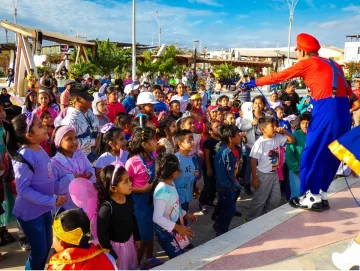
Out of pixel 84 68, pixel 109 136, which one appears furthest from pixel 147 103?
pixel 84 68

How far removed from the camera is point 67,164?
3.10 m

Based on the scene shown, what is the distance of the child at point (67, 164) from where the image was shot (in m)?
3.02

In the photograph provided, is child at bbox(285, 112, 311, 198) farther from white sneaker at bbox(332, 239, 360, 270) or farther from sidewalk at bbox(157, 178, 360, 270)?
white sneaker at bbox(332, 239, 360, 270)

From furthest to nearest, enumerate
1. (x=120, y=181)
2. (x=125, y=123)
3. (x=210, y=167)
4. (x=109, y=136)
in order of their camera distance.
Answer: (x=125, y=123) < (x=210, y=167) < (x=109, y=136) < (x=120, y=181)

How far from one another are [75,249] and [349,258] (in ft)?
6.41

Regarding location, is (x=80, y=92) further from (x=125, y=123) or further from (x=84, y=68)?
(x=84, y=68)

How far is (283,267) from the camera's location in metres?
2.63

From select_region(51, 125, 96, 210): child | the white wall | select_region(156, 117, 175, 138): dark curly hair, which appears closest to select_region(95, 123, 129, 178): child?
select_region(51, 125, 96, 210): child

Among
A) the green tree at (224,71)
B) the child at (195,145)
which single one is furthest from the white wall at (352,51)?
the child at (195,145)

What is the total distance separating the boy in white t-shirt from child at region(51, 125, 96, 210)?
212cm

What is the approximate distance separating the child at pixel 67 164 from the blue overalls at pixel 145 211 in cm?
52

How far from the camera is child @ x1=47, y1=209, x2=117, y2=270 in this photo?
1.84m

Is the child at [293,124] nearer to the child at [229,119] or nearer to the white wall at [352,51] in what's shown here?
the child at [229,119]

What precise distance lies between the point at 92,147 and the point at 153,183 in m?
1.85
